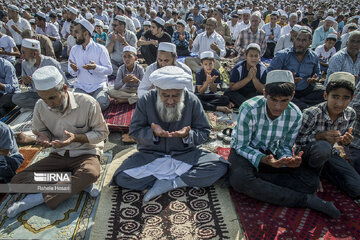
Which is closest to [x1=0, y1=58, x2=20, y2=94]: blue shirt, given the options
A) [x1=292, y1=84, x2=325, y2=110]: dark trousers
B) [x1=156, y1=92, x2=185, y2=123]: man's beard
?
[x1=156, y1=92, x2=185, y2=123]: man's beard

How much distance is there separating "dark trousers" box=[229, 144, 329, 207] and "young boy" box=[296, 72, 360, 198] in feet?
0.26

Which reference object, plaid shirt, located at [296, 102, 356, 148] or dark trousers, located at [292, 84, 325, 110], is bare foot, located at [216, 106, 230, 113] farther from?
plaid shirt, located at [296, 102, 356, 148]

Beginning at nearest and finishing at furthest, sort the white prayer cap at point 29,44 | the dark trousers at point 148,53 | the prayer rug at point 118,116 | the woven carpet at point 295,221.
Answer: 1. the woven carpet at point 295,221
2. the prayer rug at point 118,116
3. the white prayer cap at point 29,44
4. the dark trousers at point 148,53

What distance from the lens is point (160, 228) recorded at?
2.23 metres

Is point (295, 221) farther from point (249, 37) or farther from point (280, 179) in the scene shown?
point (249, 37)

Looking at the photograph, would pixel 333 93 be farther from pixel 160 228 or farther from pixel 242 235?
pixel 160 228

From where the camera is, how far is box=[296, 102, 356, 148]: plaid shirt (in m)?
A: 2.64

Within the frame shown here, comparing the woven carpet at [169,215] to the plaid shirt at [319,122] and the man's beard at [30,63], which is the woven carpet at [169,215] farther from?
the man's beard at [30,63]

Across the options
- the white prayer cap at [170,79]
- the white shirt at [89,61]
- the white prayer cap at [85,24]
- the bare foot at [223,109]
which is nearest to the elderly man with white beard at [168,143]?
the white prayer cap at [170,79]

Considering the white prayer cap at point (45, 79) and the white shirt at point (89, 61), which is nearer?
the white prayer cap at point (45, 79)

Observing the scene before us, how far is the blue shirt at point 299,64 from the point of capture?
14.7 feet

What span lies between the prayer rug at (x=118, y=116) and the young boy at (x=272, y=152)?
1.71m

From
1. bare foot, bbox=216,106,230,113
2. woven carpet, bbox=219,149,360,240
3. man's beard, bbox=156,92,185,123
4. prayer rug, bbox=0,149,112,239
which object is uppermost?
man's beard, bbox=156,92,185,123

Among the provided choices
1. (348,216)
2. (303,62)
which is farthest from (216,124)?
(348,216)
